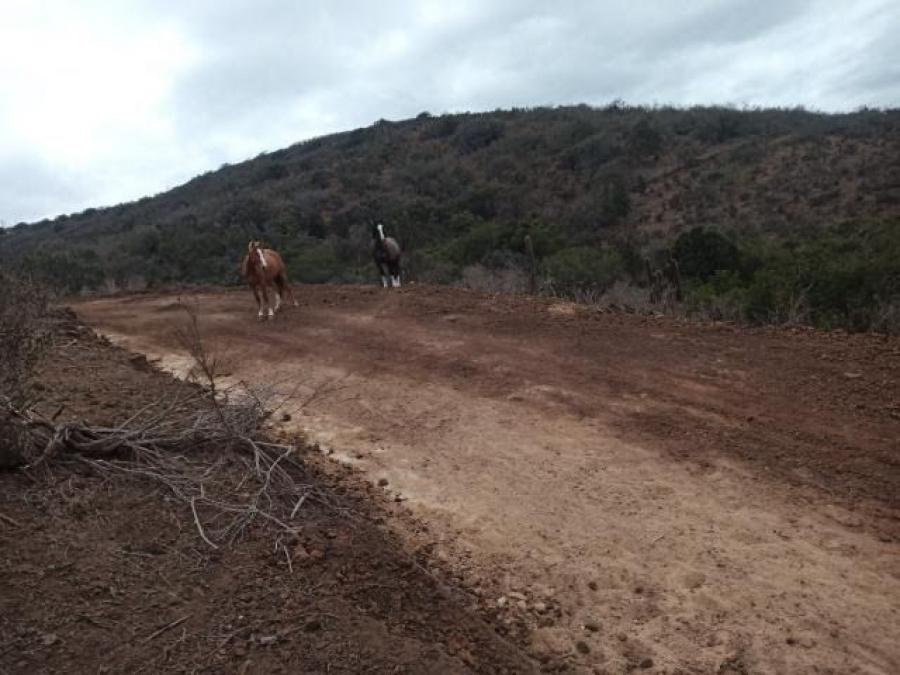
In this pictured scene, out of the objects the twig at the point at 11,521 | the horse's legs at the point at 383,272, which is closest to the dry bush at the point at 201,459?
the twig at the point at 11,521

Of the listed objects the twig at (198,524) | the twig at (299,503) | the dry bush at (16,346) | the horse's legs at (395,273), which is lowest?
the twig at (299,503)

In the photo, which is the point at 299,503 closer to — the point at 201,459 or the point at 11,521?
the point at 201,459

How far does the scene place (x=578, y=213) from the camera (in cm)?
2998

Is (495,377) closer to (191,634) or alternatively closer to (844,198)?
(191,634)

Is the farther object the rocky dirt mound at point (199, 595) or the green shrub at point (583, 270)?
the green shrub at point (583, 270)

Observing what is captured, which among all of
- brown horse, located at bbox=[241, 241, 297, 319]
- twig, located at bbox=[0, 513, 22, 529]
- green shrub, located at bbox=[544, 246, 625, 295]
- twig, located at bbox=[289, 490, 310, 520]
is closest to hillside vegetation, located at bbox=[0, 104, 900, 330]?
green shrub, located at bbox=[544, 246, 625, 295]

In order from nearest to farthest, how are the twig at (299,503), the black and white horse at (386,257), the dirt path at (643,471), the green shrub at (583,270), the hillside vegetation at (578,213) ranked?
the dirt path at (643,471), the twig at (299,503), the black and white horse at (386,257), the hillside vegetation at (578,213), the green shrub at (583,270)

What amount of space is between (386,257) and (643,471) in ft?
30.3

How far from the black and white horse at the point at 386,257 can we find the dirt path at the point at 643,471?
4.41 metres

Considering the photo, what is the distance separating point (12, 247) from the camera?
144ft

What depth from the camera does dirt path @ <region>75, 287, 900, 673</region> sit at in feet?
12.0

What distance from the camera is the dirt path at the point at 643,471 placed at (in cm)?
366

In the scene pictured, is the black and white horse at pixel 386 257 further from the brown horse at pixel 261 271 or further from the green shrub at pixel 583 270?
the green shrub at pixel 583 270

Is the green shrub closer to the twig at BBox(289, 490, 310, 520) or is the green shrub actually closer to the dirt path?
the dirt path
